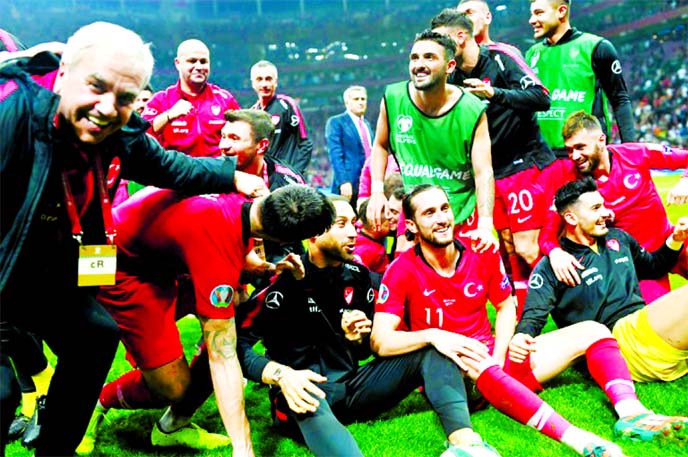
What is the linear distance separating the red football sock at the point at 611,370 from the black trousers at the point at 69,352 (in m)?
2.30

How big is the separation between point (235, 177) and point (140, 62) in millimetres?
850

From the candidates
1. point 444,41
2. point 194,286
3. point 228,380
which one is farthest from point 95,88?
point 444,41

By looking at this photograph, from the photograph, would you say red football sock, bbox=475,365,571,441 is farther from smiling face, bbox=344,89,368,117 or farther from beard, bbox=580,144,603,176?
smiling face, bbox=344,89,368,117

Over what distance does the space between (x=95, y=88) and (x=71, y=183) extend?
1.40ft

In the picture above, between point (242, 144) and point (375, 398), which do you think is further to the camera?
point (242, 144)

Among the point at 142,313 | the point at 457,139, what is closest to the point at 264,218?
the point at 142,313

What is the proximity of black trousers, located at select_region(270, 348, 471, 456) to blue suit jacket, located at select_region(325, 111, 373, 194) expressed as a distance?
18.5ft

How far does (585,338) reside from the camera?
356 centimetres

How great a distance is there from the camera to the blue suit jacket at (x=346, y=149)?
895 cm

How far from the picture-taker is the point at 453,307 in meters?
3.63

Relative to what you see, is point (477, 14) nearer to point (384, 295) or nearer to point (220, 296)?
point (384, 295)

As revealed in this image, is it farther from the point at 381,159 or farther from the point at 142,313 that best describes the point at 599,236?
the point at 142,313

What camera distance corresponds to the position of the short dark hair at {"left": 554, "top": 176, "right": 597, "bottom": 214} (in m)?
3.96

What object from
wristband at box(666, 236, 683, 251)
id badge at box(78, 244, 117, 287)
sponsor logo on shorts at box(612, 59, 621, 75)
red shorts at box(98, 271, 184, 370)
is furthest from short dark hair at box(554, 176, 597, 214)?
id badge at box(78, 244, 117, 287)
